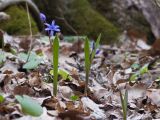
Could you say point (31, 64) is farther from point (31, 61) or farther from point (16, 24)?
point (16, 24)

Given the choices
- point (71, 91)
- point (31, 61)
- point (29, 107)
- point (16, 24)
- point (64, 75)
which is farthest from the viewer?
point (16, 24)

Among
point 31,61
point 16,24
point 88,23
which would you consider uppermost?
point 31,61

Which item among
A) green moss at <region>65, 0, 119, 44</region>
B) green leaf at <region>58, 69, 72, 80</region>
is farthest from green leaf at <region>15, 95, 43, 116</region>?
green moss at <region>65, 0, 119, 44</region>

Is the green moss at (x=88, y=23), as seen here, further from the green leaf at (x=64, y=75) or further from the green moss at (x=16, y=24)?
the green leaf at (x=64, y=75)

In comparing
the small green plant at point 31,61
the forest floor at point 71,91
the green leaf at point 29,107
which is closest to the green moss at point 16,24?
the forest floor at point 71,91

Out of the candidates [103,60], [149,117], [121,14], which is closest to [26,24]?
[103,60]

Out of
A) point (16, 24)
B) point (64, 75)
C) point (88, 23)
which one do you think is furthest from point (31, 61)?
point (88, 23)
